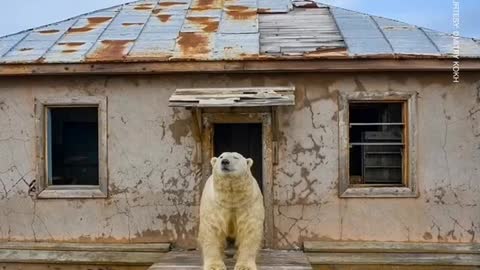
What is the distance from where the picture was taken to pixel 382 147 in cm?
710

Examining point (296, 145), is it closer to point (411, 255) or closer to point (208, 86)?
point (208, 86)

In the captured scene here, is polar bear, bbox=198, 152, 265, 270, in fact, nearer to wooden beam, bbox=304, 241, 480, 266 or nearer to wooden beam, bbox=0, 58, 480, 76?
wooden beam, bbox=304, 241, 480, 266

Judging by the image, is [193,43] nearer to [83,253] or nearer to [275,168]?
[275,168]

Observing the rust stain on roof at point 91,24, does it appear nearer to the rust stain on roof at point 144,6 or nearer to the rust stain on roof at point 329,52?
the rust stain on roof at point 144,6

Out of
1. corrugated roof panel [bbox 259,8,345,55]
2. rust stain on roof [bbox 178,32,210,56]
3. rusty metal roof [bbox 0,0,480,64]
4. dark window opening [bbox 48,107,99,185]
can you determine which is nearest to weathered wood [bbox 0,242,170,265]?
dark window opening [bbox 48,107,99,185]

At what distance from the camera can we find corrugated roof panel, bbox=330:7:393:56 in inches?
265

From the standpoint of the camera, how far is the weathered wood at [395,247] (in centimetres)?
665

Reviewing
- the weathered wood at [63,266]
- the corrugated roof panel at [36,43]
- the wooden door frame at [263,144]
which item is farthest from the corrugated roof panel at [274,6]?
the weathered wood at [63,266]

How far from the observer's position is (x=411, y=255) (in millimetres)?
6641

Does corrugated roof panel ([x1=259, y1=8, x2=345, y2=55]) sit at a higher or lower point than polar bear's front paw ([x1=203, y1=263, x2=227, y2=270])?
higher

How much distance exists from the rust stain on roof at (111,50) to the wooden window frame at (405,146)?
2.90 meters

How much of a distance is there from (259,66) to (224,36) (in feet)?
3.42

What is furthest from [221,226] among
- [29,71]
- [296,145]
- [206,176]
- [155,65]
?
[29,71]

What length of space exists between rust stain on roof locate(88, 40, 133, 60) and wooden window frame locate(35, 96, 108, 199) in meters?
0.56
